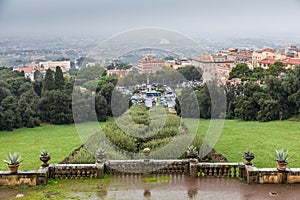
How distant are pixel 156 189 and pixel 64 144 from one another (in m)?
10.0

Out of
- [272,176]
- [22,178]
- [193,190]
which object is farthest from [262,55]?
[22,178]

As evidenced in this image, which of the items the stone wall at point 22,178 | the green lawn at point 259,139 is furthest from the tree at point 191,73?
the stone wall at point 22,178

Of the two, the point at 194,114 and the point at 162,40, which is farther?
the point at 194,114

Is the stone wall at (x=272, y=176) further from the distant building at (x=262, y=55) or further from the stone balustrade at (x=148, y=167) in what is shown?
the distant building at (x=262, y=55)

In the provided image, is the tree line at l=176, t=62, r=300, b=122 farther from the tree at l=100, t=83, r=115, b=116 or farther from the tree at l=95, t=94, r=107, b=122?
the tree at l=95, t=94, r=107, b=122

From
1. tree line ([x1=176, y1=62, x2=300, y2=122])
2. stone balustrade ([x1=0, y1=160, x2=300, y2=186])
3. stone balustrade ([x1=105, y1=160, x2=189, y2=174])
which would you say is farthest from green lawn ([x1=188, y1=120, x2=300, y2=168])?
stone balustrade ([x1=105, y1=160, x2=189, y2=174])

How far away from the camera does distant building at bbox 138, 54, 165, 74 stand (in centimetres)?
1416

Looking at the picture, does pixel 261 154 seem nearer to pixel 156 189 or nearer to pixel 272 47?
pixel 156 189

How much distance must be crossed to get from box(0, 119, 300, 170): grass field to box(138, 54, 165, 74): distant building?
249cm

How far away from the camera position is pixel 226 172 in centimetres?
971

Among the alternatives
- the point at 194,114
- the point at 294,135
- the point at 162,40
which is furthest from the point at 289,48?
the point at 162,40

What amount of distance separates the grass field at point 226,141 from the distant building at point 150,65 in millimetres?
2486

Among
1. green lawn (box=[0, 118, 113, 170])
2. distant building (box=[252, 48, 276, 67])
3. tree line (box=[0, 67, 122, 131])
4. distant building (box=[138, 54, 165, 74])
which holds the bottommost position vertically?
green lawn (box=[0, 118, 113, 170])

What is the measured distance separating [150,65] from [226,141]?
5.39 metres
